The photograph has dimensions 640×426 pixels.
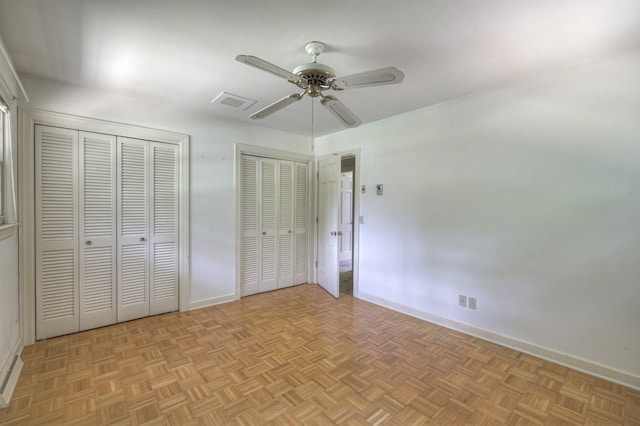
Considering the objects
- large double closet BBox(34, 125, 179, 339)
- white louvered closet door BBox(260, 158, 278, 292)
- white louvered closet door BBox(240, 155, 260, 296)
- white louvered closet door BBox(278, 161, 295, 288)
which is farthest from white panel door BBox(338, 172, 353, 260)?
large double closet BBox(34, 125, 179, 339)

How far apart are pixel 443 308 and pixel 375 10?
2791 mm

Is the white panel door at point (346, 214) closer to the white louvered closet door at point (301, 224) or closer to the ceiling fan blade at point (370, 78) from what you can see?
the white louvered closet door at point (301, 224)

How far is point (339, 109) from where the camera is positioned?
79.6 inches

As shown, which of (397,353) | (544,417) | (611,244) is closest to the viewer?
(544,417)

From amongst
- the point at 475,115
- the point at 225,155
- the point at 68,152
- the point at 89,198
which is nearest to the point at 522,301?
the point at 475,115

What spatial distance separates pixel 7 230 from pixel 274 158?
2813 millimetres

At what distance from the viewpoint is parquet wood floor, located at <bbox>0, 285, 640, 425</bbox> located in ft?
5.66

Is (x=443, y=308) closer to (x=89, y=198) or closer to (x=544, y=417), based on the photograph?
(x=544, y=417)

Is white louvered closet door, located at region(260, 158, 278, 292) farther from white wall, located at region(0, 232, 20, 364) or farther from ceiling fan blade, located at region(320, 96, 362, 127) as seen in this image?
white wall, located at region(0, 232, 20, 364)

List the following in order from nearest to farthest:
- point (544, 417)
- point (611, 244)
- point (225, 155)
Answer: point (544, 417) → point (611, 244) → point (225, 155)

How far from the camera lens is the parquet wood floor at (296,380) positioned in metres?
1.73

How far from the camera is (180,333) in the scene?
2797 millimetres

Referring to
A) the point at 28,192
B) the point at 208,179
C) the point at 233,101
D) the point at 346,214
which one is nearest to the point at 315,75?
the point at 233,101

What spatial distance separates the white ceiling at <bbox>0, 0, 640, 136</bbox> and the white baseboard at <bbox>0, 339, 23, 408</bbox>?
7.38 feet
